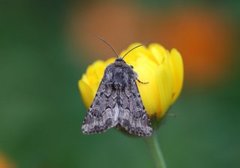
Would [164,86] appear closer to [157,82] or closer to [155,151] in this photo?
[157,82]

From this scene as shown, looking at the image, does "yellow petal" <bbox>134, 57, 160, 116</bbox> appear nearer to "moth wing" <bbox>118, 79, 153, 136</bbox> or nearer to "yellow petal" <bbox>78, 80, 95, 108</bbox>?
"moth wing" <bbox>118, 79, 153, 136</bbox>

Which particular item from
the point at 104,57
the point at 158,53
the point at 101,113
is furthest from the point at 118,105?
the point at 104,57

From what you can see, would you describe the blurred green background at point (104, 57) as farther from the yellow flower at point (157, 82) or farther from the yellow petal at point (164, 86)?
the yellow petal at point (164, 86)

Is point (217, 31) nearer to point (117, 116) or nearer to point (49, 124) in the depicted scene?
point (49, 124)

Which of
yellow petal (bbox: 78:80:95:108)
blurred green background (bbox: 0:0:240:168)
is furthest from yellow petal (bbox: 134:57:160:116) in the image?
blurred green background (bbox: 0:0:240:168)

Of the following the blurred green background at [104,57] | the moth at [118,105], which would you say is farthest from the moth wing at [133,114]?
the blurred green background at [104,57]
